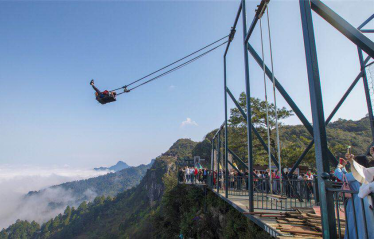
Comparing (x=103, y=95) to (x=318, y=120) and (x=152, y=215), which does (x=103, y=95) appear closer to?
(x=318, y=120)

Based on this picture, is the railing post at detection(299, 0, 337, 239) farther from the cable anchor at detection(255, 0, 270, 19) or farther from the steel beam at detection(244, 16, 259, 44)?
the steel beam at detection(244, 16, 259, 44)

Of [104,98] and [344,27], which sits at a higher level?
[104,98]

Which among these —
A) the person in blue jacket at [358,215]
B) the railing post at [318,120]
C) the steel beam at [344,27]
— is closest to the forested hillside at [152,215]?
the person in blue jacket at [358,215]

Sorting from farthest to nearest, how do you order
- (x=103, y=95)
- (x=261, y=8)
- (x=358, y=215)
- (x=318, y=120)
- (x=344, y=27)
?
(x=103, y=95) < (x=261, y=8) < (x=358, y=215) < (x=318, y=120) < (x=344, y=27)

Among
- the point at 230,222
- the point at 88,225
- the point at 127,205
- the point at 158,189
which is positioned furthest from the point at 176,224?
the point at 88,225

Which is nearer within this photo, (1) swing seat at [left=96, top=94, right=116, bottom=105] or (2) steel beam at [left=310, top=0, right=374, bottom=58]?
(2) steel beam at [left=310, top=0, right=374, bottom=58]

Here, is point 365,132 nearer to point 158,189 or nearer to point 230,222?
point 230,222

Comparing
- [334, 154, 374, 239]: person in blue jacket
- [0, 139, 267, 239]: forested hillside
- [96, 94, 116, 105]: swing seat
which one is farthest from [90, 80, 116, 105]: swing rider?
[334, 154, 374, 239]: person in blue jacket

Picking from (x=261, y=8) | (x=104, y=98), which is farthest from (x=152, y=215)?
(x=261, y=8)
